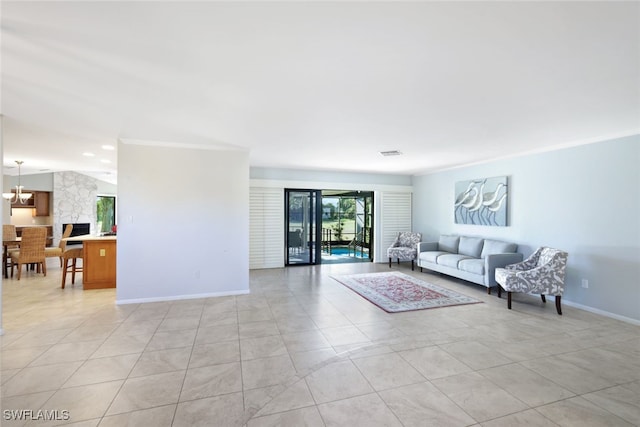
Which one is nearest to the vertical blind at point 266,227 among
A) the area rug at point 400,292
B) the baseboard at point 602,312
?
the area rug at point 400,292

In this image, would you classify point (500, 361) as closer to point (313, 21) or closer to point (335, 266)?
point (313, 21)

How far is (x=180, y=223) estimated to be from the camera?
14.6ft

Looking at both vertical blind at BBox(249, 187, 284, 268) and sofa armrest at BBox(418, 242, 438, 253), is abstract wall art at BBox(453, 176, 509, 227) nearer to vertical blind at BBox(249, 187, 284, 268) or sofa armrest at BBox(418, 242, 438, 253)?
sofa armrest at BBox(418, 242, 438, 253)

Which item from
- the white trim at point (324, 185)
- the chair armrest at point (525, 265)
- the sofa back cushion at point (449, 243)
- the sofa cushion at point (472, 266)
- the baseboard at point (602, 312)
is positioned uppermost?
the white trim at point (324, 185)

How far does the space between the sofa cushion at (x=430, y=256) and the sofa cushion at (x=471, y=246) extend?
38 centimetres

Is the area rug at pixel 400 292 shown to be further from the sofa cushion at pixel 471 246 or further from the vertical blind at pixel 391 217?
the vertical blind at pixel 391 217

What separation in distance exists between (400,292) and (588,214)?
290cm

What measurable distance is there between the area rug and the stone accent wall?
9.04 m

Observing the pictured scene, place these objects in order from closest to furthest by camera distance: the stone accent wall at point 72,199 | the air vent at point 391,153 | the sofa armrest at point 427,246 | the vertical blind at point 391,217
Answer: the air vent at point 391,153
the sofa armrest at point 427,246
the vertical blind at point 391,217
the stone accent wall at point 72,199

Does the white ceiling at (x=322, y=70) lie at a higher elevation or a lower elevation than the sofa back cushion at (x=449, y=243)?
higher

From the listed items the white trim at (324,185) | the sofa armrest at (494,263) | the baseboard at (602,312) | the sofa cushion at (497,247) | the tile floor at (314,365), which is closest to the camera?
the tile floor at (314,365)

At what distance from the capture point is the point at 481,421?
1933mm

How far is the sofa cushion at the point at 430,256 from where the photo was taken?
20.3 feet

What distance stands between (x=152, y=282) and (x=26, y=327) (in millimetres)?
1369
